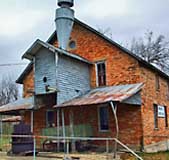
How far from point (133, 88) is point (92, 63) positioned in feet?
13.5

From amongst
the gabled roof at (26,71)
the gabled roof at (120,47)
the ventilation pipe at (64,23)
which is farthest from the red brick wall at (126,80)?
the gabled roof at (26,71)

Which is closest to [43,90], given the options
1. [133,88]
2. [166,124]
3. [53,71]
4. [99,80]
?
[53,71]

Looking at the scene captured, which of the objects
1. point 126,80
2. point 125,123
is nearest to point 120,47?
point 126,80

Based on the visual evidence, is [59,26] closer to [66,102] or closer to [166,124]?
[66,102]

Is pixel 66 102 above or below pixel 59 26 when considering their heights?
below

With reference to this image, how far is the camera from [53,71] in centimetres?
2130

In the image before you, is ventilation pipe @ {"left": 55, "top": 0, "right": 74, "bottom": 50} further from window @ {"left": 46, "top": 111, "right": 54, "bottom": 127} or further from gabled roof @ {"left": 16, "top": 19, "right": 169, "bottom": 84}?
window @ {"left": 46, "top": 111, "right": 54, "bottom": 127}

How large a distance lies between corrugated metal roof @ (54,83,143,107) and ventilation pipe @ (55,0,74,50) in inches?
171

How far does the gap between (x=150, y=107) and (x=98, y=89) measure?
11.2ft

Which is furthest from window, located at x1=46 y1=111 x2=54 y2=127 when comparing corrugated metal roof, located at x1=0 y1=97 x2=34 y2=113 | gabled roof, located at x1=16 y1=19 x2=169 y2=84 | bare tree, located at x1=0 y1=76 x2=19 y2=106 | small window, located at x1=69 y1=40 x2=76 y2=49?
bare tree, located at x1=0 y1=76 x2=19 y2=106

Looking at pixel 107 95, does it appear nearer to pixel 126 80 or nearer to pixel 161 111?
pixel 126 80

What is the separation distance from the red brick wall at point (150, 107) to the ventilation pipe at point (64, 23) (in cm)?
585

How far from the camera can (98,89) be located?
74.9 feet

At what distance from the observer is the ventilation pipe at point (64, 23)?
24609 mm
